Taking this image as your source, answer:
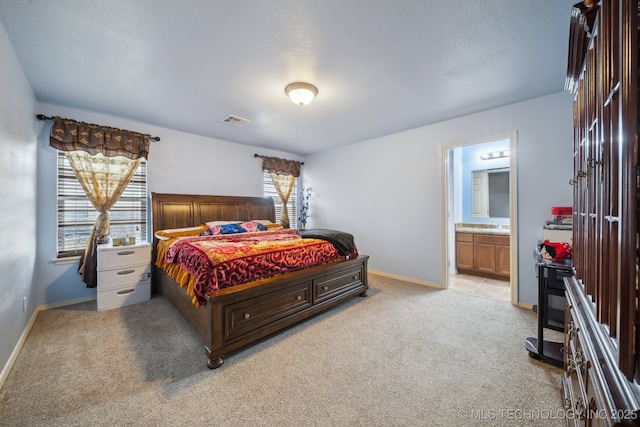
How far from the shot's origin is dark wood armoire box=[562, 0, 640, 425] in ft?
2.24

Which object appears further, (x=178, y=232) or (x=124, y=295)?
(x=178, y=232)

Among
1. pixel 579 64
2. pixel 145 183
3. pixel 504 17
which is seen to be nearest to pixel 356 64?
pixel 504 17

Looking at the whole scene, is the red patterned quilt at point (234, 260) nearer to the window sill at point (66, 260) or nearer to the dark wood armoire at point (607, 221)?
the window sill at point (66, 260)

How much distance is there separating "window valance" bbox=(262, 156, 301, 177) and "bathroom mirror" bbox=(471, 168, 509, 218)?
11.8 ft

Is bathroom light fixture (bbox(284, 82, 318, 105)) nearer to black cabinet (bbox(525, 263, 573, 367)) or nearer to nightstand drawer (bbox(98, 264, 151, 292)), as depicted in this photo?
black cabinet (bbox(525, 263, 573, 367))

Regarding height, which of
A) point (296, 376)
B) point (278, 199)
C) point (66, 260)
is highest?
point (278, 199)

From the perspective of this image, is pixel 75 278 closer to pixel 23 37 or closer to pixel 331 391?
pixel 23 37

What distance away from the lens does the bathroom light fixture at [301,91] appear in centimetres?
259

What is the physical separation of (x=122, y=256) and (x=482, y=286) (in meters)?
5.08

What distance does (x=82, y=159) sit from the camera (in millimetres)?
3277

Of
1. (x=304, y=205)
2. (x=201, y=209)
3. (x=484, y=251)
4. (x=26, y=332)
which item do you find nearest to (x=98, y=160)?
(x=201, y=209)

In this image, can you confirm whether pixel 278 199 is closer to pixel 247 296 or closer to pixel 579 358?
pixel 247 296

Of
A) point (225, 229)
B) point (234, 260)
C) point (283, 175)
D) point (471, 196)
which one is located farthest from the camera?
point (283, 175)

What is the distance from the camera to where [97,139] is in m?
3.32
